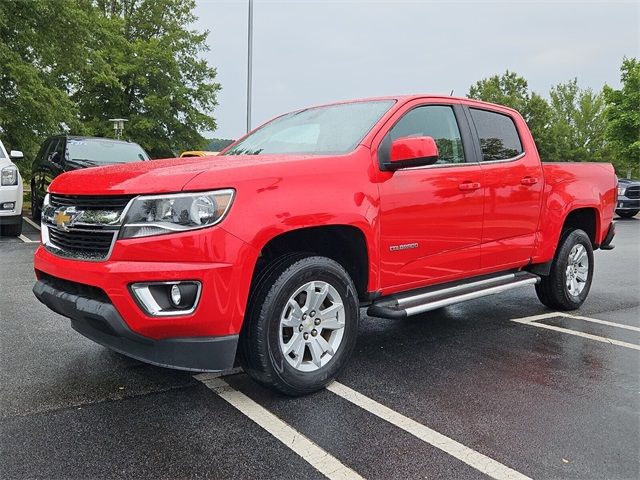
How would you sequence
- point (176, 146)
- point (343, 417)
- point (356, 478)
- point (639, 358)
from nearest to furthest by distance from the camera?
1. point (356, 478)
2. point (343, 417)
3. point (639, 358)
4. point (176, 146)

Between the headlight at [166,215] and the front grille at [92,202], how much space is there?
9 centimetres

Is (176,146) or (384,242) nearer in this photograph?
(384,242)

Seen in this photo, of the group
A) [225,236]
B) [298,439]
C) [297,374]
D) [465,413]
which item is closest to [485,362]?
Result: [465,413]

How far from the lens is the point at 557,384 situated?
3648mm

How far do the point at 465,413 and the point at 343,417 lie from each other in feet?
2.26

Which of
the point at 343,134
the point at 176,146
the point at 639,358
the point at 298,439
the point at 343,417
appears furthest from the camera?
the point at 176,146

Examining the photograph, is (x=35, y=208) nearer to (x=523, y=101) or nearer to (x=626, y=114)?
(x=626, y=114)

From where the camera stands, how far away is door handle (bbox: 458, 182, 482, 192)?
4162 mm

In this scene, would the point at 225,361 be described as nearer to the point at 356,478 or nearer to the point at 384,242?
the point at 356,478

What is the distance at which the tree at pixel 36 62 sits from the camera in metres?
15.4

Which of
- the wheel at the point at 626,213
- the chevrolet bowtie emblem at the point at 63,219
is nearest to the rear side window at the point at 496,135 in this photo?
the chevrolet bowtie emblem at the point at 63,219

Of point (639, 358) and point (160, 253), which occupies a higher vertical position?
point (160, 253)

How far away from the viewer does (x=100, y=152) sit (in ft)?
34.8

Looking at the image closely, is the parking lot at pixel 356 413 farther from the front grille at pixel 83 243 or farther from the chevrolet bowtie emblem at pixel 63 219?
the chevrolet bowtie emblem at pixel 63 219
